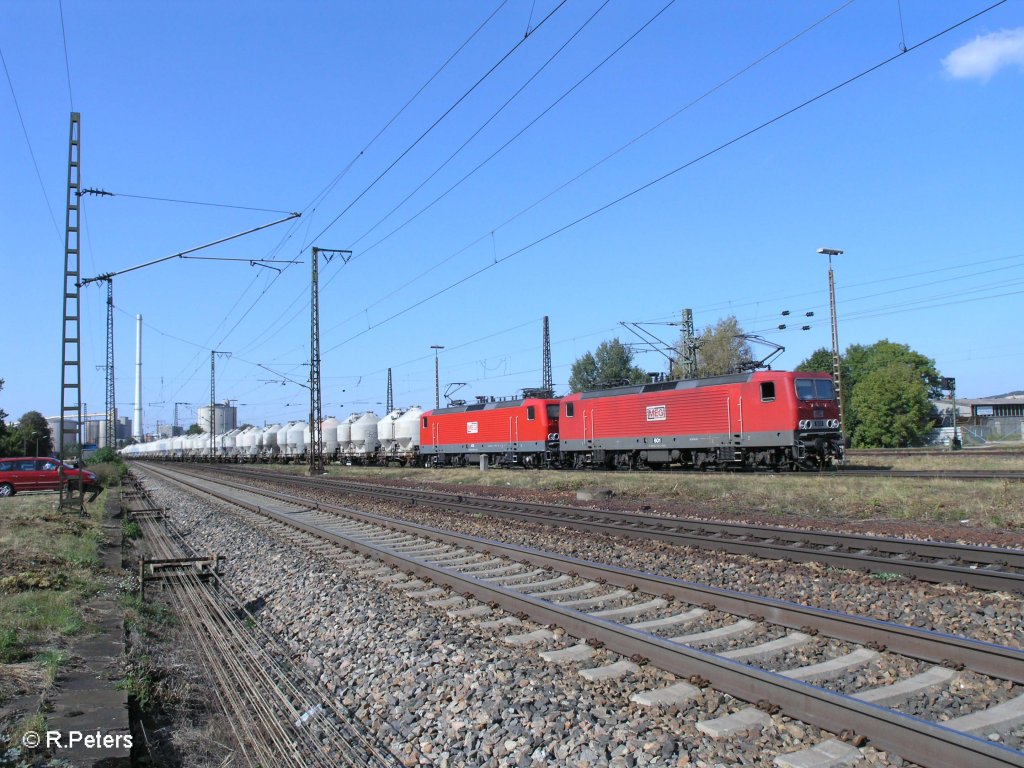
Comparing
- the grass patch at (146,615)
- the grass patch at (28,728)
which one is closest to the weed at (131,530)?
the grass patch at (146,615)

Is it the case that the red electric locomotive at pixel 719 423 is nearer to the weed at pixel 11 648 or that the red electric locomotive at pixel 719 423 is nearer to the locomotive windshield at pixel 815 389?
the locomotive windshield at pixel 815 389

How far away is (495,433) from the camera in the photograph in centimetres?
3709

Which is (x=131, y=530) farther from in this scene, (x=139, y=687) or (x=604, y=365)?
(x=604, y=365)

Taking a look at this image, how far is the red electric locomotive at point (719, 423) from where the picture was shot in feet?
76.6

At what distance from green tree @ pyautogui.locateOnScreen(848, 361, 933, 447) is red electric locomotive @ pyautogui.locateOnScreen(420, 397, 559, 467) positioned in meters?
30.2

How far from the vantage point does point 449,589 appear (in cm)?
893

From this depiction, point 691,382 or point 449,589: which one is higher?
point 691,382

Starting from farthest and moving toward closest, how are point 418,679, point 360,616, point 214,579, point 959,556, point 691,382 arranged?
point 691,382
point 214,579
point 959,556
point 360,616
point 418,679

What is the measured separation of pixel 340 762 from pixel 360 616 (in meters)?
3.24

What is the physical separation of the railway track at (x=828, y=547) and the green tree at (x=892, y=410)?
44.6m

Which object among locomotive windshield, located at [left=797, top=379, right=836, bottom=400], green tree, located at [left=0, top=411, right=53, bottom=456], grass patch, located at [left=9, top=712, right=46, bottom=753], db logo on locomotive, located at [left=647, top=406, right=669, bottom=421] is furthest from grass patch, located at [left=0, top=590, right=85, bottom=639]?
green tree, located at [left=0, top=411, right=53, bottom=456]

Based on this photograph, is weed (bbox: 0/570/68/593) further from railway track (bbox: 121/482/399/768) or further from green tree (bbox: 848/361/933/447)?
green tree (bbox: 848/361/933/447)

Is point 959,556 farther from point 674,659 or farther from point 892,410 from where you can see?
point 892,410

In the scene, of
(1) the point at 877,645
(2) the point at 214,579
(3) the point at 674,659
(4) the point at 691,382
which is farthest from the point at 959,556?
(4) the point at 691,382
